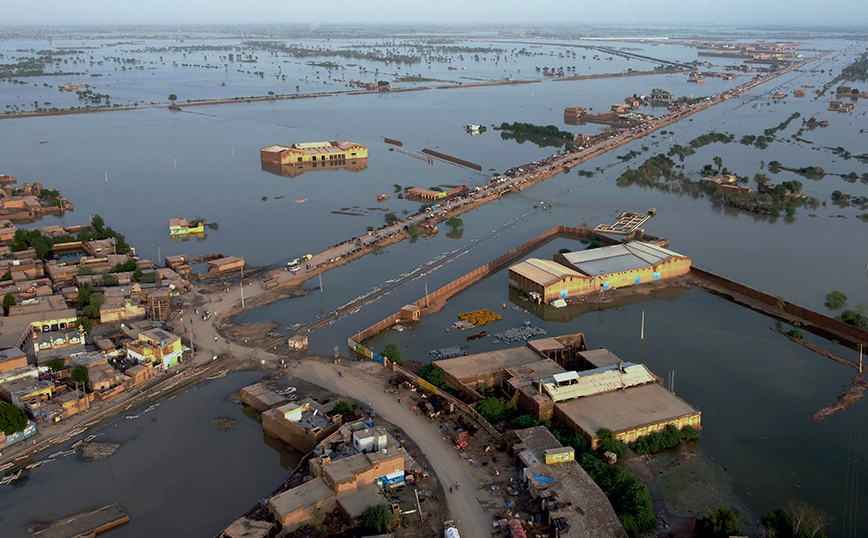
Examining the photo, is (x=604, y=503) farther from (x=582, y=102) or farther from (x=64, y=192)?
(x=582, y=102)

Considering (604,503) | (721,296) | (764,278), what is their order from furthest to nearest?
(764,278), (721,296), (604,503)

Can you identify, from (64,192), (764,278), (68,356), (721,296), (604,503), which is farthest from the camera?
(64,192)

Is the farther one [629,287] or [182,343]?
[629,287]

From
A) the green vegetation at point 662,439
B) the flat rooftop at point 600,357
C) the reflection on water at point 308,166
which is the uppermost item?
the reflection on water at point 308,166

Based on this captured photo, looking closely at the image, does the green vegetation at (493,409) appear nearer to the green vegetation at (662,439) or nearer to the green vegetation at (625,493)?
the green vegetation at (625,493)

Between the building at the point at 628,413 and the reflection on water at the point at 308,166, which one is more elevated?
the reflection on water at the point at 308,166

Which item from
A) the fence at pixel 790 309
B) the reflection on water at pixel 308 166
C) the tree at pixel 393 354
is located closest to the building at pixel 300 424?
the tree at pixel 393 354

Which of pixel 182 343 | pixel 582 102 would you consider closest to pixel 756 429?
pixel 182 343

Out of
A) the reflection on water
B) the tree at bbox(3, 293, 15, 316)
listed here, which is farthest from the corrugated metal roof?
the reflection on water
